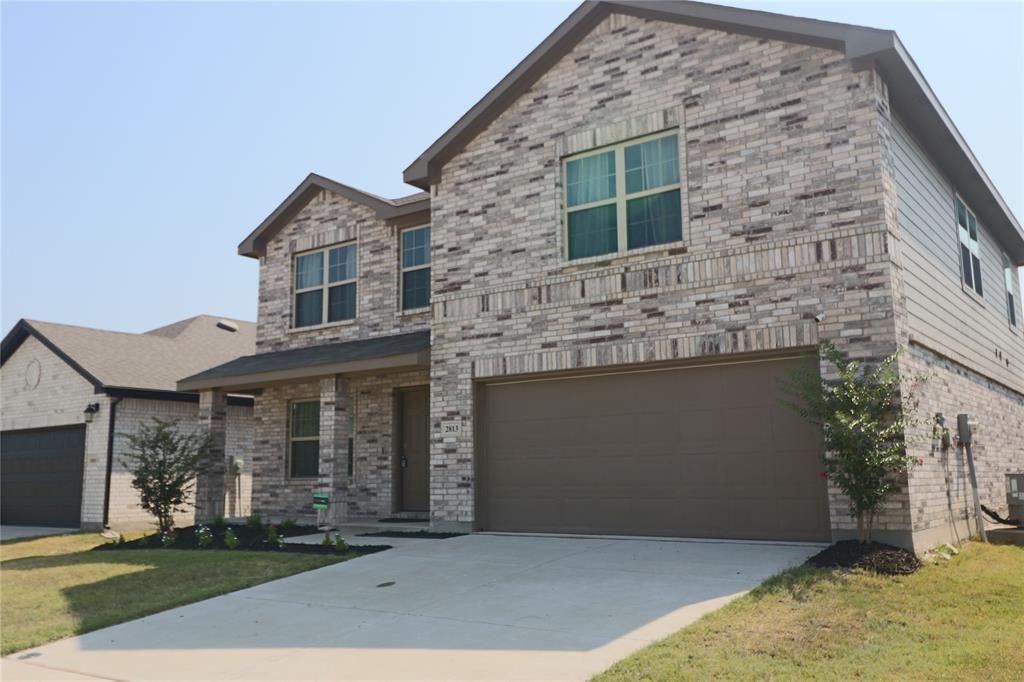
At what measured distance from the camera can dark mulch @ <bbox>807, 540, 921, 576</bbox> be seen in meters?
8.55

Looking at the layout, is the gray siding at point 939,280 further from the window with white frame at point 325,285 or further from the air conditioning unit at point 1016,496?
the window with white frame at point 325,285

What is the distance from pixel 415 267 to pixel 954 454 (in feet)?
33.0

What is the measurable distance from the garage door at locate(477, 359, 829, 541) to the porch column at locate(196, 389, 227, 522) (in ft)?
23.0

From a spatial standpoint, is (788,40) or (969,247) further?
(969,247)

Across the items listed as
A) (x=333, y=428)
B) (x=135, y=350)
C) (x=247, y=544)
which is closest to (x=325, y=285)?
(x=333, y=428)

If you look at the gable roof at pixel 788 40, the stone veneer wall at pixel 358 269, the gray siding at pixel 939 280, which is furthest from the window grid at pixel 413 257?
the gray siding at pixel 939 280

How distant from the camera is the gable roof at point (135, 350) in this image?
2000 cm

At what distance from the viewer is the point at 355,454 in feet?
54.3

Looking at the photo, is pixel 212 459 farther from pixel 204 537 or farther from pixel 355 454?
pixel 204 537

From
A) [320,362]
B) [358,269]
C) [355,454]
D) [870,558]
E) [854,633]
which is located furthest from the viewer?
[358,269]

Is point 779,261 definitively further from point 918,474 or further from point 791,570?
point 791,570

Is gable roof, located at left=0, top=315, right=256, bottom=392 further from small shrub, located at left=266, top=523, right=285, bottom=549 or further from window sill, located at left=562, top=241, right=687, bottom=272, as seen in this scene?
window sill, located at left=562, top=241, right=687, bottom=272

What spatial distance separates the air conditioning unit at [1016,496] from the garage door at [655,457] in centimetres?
406

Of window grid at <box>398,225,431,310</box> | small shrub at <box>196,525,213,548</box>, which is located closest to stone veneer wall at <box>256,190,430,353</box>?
window grid at <box>398,225,431,310</box>
